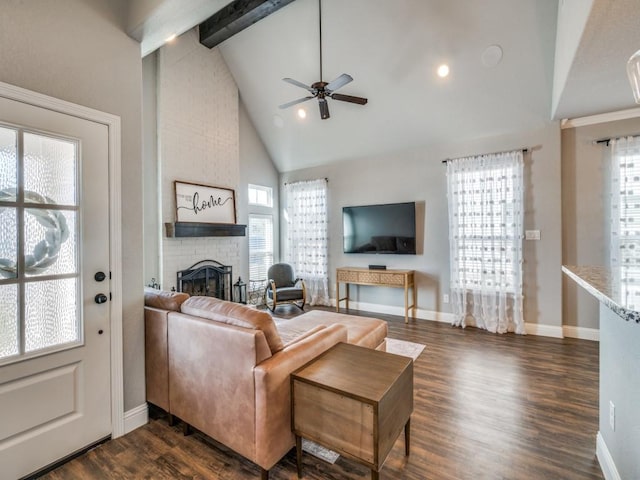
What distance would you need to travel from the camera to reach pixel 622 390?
1528 millimetres

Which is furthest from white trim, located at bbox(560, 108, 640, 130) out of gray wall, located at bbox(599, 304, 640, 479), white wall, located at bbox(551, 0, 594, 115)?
gray wall, located at bbox(599, 304, 640, 479)

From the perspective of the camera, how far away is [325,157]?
588cm

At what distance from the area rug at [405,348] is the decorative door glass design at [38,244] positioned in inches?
120

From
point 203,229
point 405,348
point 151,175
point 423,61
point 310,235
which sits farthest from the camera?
point 310,235

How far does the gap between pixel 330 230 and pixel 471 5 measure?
12.7 ft

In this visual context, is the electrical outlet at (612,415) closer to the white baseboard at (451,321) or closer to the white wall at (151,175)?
the white baseboard at (451,321)

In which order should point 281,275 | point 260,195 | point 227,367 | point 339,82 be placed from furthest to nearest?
point 260,195 < point 281,275 < point 339,82 < point 227,367

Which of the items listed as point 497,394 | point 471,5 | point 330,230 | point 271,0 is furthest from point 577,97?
point 330,230

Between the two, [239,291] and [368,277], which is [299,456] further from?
[239,291]

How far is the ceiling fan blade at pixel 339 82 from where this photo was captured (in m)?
3.13

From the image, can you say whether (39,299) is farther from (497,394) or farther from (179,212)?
(497,394)

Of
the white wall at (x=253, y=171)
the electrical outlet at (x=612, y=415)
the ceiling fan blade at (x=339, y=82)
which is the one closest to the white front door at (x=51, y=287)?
the ceiling fan blade at (x=339, y=82)

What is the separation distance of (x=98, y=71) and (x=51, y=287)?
1429mm

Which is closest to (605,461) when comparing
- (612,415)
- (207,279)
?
(612,415)
